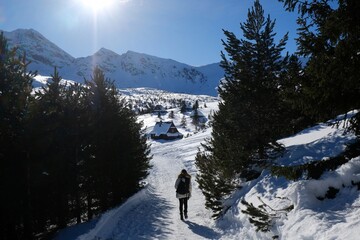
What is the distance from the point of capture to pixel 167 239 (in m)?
11.7

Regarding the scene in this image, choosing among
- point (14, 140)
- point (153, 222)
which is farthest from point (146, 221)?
point (14, 140)

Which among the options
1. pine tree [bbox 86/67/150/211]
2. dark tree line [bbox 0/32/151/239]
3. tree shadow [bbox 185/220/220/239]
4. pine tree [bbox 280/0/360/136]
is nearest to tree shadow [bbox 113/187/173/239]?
tree shadow [bbox 185/220/220/239]

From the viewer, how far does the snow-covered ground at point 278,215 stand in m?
7.14

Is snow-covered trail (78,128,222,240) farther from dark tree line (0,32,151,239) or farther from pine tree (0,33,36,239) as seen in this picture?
pine tree (0,33,36,239)

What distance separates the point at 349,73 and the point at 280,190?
14.2ft

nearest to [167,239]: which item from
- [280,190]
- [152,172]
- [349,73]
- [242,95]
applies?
[280,190]

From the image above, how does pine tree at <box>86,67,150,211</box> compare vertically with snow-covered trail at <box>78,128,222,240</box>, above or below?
above

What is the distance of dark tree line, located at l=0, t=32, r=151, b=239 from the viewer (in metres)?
13.1

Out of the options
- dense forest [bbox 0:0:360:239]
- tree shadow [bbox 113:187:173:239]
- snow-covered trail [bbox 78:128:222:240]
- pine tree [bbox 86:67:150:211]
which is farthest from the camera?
pine tree [bbox 86:67:150:211]

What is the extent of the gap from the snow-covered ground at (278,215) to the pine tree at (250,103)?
0.99 m

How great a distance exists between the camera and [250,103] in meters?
13.7

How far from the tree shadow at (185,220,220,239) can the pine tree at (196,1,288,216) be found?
1.00 meters

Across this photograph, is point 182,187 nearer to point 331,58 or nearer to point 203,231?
point 203,231

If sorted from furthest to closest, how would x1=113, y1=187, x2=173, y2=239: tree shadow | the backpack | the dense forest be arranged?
the backpack, x1=113, y1=187, x2=173, y2=239: tree shadow, the dense forest
